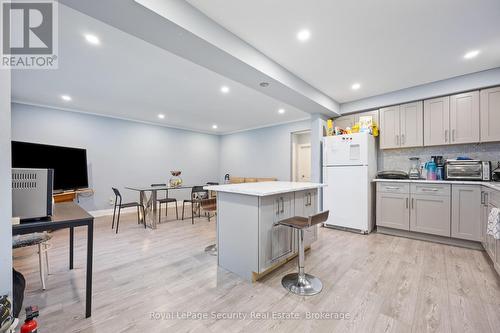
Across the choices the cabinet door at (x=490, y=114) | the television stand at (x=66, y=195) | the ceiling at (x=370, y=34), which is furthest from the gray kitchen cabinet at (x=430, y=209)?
the television stand at (x=66, y=195)

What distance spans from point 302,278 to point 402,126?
3.18 meters

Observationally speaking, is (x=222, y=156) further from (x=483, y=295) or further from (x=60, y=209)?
(x=483, y=295)

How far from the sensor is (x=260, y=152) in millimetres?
6602

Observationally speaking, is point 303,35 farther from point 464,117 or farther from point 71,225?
point 464,117

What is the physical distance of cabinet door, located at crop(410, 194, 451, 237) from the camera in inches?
119

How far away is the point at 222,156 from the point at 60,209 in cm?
595

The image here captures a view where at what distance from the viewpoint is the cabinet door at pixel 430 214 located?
9.91 feet

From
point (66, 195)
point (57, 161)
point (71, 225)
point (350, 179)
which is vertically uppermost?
point (57, 161)

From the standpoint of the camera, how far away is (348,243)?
10.2ft

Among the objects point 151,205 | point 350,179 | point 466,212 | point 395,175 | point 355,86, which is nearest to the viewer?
point 466,212

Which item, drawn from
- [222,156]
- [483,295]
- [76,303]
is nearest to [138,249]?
[76,303]

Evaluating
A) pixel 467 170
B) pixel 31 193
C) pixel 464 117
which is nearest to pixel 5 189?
pixel 31 193

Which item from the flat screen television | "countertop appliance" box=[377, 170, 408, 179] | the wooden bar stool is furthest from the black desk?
"countertop appliance" box=[377, 170, 408, 179]

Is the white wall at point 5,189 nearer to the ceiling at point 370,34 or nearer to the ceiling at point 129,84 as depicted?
the ceiling at point 129,84
